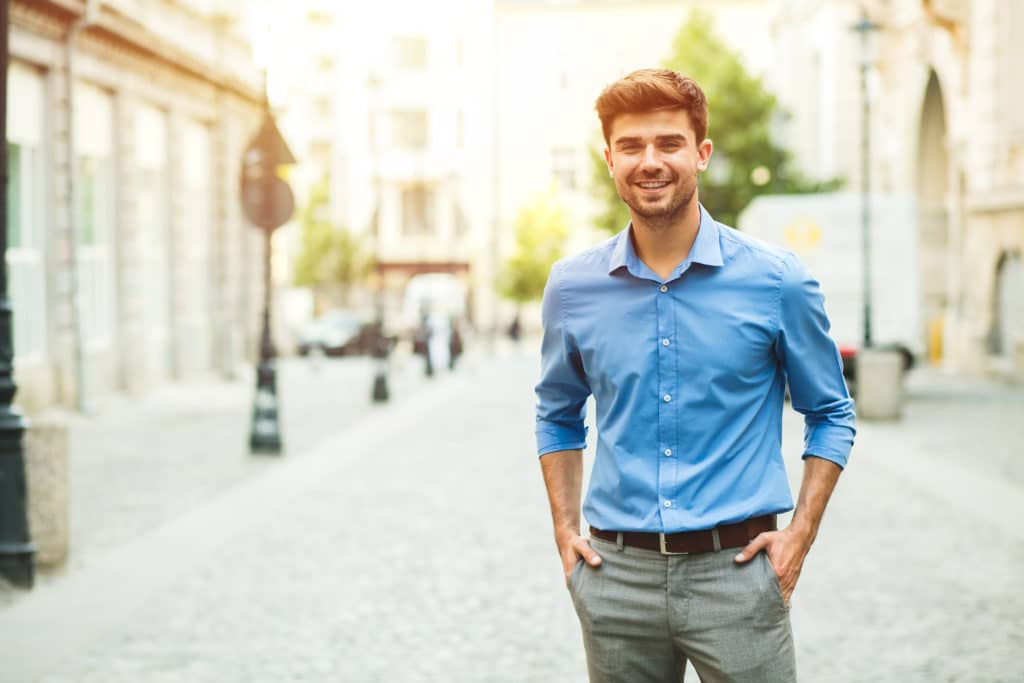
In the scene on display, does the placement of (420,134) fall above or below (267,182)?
above

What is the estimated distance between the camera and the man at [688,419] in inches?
119

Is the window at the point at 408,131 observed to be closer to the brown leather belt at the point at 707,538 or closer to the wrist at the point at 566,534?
the wrist at the point at 566,534

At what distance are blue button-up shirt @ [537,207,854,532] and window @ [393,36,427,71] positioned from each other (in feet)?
Answer: 229

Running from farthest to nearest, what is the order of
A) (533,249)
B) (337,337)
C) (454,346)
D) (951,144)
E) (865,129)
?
(533,249) < (337,337) < (454,346) < (951,144) < (865,129)

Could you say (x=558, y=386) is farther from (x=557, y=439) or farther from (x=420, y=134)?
(x=420, y=134)

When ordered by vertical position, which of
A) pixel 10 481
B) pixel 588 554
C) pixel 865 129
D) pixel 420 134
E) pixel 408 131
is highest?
pixel 408 131

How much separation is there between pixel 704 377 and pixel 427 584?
541cm

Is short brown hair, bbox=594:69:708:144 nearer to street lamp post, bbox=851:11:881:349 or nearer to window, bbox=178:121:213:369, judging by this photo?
street lamp post, bbox=851:11:881:349

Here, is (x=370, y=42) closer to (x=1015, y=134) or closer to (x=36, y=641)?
(x=1015, y=134)

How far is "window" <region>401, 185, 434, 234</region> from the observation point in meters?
71.9

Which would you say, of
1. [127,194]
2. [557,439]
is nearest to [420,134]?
[127,194]

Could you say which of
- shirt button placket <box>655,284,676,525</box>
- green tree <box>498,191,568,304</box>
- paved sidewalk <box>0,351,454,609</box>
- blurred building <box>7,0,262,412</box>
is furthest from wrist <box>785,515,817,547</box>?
green tree <box>498,191,568,304</box>

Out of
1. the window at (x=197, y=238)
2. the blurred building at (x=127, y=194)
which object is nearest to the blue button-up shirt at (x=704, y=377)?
the blurred building at (x=127, y=194)

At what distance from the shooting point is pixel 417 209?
7194 centimetres
